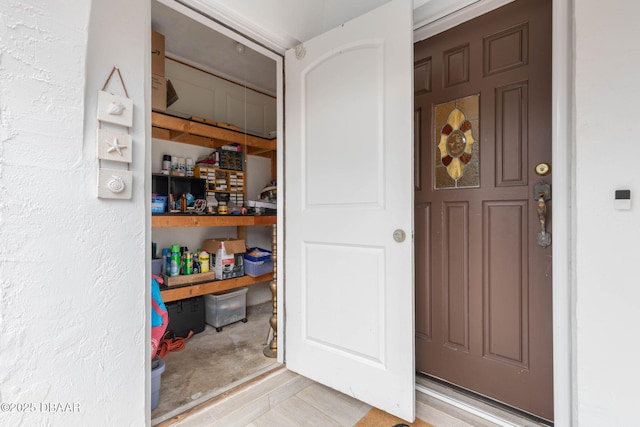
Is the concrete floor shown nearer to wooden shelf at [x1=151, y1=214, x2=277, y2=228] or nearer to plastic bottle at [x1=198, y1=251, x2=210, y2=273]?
plastic bottle at [x1=198, y1=251, x2=210, y2=273]

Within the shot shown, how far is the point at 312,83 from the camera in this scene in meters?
1.71

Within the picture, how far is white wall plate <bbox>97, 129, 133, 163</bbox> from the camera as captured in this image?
111 cm

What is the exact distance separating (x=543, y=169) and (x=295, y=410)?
165 centimetres

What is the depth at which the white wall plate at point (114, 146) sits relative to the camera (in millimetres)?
1111

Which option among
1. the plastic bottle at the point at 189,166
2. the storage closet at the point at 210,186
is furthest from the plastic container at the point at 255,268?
the plastic bottle at the point at 189,166

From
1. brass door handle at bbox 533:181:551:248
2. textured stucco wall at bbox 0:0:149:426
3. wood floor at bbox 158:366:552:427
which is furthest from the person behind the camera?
wood floor at bbox 158:366:552:427

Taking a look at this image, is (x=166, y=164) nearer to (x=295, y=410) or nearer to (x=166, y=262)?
(x=166, y=262)

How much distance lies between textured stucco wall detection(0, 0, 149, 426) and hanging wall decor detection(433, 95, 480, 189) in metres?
1.48

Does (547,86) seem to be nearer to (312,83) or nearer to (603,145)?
(603,145)

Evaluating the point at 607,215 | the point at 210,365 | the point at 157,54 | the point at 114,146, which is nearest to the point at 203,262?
the point at 210,365

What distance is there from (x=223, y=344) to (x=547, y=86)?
2499mm

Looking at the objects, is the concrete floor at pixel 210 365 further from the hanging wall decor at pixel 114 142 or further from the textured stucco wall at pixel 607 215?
the textured stucco wall at pixel 607 215

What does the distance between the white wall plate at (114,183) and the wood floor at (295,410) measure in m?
1.09

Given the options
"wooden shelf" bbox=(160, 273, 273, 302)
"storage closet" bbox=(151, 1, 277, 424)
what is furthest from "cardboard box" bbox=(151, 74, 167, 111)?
"wooden shelf" bbox=(160, 273, 273, 302)
